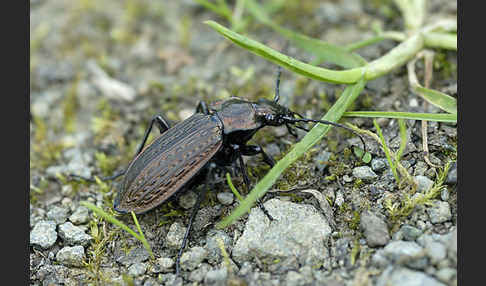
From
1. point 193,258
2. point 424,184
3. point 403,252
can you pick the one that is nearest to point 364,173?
point 424,184

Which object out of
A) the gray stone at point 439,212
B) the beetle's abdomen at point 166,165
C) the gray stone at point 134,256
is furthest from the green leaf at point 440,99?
the gray stone at point 134,256

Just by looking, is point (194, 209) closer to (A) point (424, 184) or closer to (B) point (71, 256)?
(B) point (71, 256)

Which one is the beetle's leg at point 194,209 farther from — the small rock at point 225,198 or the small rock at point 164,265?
the small rock at point 225,198

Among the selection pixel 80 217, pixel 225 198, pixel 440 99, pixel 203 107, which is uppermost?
pixel 440 99

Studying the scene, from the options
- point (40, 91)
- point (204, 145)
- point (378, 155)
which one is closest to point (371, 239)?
point (378, 155)

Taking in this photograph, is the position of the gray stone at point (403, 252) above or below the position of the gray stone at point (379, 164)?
below

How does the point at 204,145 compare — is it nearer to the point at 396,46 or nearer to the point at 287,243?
the point at 287,243
